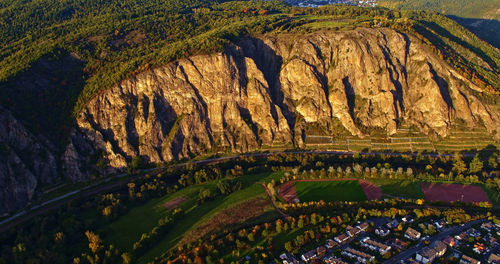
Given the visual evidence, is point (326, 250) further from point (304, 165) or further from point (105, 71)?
A: point (105, 71)

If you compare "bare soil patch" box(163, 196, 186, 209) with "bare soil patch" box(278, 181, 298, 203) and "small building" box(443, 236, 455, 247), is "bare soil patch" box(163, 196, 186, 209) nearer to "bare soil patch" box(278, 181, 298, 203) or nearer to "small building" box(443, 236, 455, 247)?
"bare soil patch" box(278, 181, 298, 203)

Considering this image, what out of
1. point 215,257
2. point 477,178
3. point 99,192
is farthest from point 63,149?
point 477,178

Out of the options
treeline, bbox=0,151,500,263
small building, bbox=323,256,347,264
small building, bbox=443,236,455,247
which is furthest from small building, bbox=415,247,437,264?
treeline, bbox=0,151,500,263

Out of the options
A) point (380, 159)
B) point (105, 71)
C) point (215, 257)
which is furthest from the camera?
point (105, 71)

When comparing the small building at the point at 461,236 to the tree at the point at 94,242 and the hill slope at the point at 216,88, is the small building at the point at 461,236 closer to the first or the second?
the hill slope at the point at 216,88

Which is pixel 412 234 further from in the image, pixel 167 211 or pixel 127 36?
pixel 127 36

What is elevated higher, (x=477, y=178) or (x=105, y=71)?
(x=105, y=71)

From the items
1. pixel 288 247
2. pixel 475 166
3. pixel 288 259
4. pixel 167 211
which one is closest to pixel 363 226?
pixel 288 247
